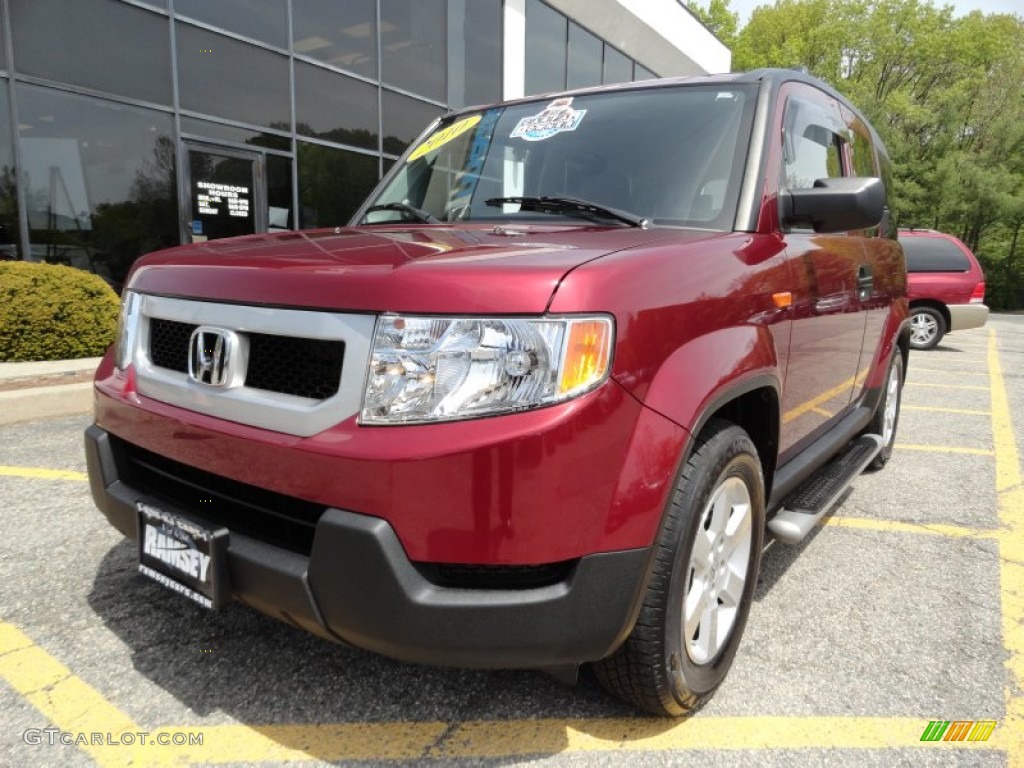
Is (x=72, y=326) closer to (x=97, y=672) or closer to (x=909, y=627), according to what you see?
(x=97, y=672)

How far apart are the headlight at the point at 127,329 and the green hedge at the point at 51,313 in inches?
161

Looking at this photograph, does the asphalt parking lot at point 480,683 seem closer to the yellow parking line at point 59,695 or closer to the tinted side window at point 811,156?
the yellow parking line at point 59,695

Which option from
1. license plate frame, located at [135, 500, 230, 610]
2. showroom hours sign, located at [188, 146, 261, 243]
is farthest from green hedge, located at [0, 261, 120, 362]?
license plate frame, located at [135, 500, 230, 610]

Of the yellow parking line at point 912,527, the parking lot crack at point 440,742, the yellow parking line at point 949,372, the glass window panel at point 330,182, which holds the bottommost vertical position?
the yellow parking line at point 949,372

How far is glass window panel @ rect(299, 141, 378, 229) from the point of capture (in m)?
10.2

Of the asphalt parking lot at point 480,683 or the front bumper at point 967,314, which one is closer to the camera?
the asphalt parking lot at point 480,683

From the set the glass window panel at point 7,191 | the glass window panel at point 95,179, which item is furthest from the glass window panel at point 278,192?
the glass window panel at point 7,191

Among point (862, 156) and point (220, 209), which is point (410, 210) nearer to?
point (862, 156)

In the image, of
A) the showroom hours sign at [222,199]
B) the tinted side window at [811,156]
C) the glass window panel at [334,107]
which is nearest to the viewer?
the tinted side window at [811,156]

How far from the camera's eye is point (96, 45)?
7.95 meters

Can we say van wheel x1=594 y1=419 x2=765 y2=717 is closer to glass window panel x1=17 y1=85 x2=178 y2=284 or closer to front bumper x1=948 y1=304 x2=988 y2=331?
glass window panel x1=17 y1=85 x2=178 y2=284

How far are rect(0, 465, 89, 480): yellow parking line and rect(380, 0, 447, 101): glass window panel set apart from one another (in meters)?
9.04

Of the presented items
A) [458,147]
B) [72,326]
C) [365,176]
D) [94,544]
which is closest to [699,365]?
[458,147]

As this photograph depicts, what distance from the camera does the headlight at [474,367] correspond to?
58.9 inches
